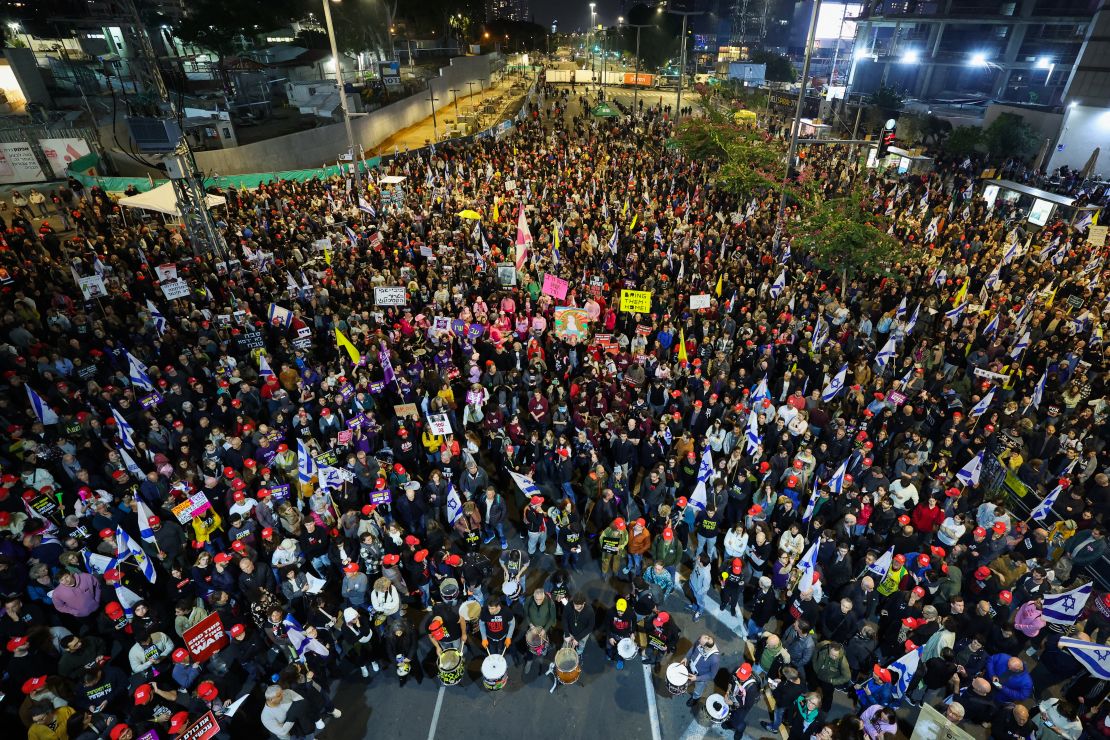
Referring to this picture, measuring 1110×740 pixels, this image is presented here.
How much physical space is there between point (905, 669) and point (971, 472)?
438 centimetres

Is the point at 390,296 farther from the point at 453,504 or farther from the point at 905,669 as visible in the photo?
the point at 905,669

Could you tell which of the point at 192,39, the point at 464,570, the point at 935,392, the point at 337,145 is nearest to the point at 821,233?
the point at 935,392

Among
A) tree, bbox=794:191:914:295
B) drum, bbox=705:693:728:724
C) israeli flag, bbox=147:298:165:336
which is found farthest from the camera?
tree, bbox=794:191:914:295

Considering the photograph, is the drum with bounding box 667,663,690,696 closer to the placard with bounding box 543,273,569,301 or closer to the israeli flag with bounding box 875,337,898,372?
the israeli flag with bounding box 875,337,898,372

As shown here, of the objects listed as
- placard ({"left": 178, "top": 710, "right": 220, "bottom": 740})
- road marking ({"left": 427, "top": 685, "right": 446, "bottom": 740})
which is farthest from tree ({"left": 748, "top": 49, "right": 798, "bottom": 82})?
placard ({"left": 178, "top": 710, "right": 220, "bottom": 740})

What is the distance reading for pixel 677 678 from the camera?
7.61 metres

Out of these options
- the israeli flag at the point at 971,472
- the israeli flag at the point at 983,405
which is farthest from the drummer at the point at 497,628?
Result: the israeli flag at the point at 983,405

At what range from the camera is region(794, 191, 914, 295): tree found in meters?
16.8

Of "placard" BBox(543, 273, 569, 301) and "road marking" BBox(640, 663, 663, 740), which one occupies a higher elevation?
"placard" BBox(543, 273, 569, 301)

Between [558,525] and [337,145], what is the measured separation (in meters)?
39.4

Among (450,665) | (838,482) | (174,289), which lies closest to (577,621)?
(450,665)

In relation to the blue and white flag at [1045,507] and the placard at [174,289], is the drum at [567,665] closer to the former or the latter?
the blue and white flag at [1045,507]

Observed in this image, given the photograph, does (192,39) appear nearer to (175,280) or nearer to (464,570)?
(175,280)

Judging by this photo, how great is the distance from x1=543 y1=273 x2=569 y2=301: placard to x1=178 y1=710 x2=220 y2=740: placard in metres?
11.0
